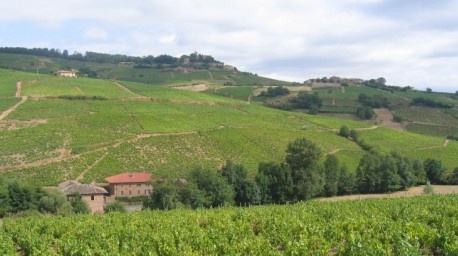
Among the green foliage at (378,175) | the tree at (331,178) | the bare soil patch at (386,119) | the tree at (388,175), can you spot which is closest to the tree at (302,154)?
the tree at (331,178)

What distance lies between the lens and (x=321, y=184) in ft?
204

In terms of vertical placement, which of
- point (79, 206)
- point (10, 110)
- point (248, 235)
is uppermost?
point (248, 235)

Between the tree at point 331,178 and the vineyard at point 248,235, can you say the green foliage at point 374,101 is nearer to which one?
the tree at point 331,178

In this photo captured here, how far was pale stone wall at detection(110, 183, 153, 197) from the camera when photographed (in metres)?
60.3

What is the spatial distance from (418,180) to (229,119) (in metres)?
33.2

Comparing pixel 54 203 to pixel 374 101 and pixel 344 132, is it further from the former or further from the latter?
pixel 374 101

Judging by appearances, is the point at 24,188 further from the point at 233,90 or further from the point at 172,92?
the point at 233,90

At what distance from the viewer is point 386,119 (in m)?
123

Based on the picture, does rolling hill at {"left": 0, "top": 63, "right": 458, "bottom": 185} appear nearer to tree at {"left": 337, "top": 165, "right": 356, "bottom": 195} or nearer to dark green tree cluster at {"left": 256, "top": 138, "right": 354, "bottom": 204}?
dark green tree cluster at {"left": 256, "top": 138, "right": 354, "bottom": 204}

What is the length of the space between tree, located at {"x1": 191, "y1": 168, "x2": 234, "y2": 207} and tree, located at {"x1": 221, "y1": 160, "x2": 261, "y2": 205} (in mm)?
2633

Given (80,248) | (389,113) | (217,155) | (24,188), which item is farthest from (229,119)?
(80,248)

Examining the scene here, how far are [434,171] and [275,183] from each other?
90.0 feet

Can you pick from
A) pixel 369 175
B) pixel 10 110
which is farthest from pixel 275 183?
pixel 10 110

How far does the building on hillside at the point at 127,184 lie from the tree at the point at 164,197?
29.9 feet
